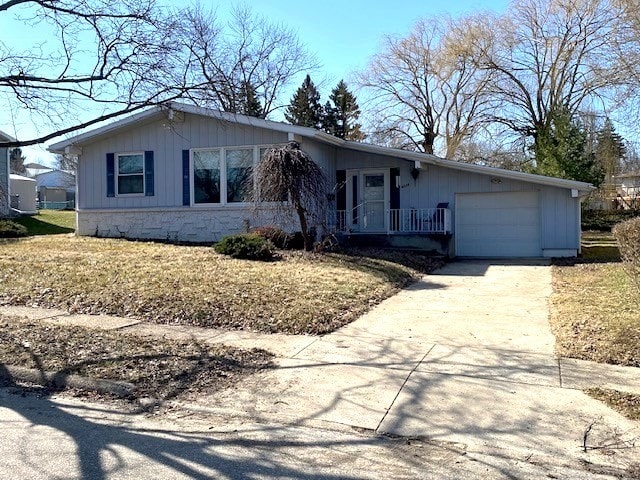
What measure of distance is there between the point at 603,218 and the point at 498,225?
17427 millimetres

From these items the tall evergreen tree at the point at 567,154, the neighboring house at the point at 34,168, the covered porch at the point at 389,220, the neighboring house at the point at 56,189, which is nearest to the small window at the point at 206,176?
the covered porch at the point at 389,220

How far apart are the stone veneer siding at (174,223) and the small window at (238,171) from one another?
427 millimetres

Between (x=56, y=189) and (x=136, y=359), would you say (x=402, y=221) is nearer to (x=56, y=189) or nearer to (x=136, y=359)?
(x=136, y=359)

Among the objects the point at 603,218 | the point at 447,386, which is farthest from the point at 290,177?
the point at 603,218

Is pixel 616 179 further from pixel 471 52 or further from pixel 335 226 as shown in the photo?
pixel 335 226

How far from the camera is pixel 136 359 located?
5.96 m

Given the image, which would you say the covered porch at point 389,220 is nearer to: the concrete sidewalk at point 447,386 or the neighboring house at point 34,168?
the concrete sidewalk at point 447,386

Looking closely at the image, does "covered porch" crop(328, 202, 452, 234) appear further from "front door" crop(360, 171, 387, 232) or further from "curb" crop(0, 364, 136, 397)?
"curb" crop(0, 364, 136, 397)

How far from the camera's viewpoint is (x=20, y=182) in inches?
1287

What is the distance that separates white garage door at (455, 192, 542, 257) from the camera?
16.9 metres

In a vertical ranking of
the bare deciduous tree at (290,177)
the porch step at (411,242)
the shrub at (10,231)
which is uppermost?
the bare deciduous tree at (290,177)

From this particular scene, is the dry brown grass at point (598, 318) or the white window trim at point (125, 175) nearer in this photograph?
the dry brown grass at point (598, 318)

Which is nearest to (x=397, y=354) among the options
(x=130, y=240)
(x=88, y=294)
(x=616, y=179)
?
(x=88, y=294)

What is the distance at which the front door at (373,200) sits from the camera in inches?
714
